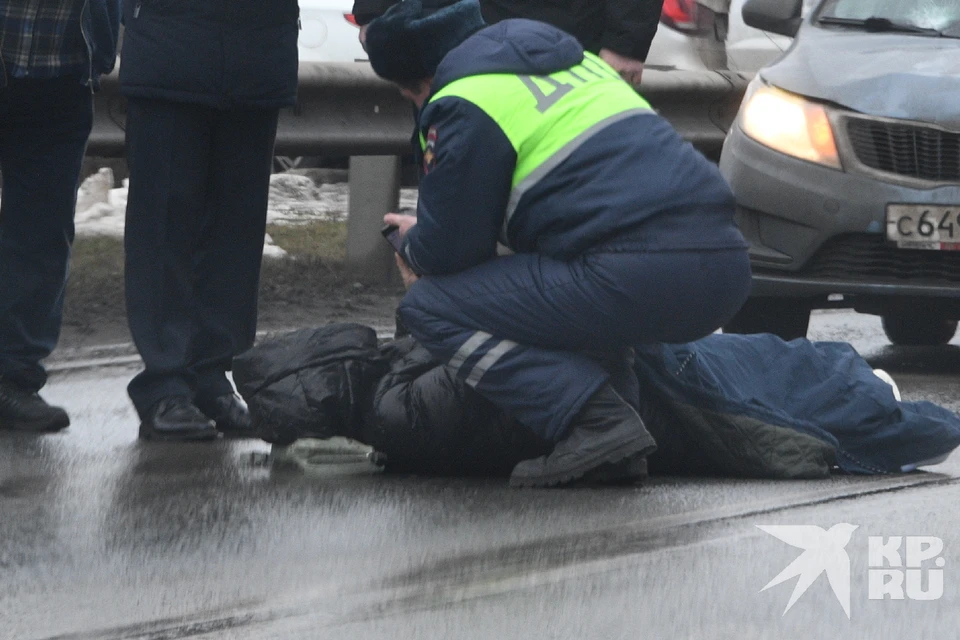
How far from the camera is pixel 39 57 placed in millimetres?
4828

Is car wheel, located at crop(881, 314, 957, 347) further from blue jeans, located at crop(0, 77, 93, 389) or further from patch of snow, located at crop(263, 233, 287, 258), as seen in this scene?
blue jeans, located at crop(0, 77, 93, 389)

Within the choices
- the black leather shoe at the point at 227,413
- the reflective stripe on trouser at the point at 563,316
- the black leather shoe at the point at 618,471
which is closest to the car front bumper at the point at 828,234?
the reflective stripe on trouser at the point at 563,316

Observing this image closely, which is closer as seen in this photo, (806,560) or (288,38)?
(806,560)

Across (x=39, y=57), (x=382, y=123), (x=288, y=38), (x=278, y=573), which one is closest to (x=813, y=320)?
(x=382, y=123)

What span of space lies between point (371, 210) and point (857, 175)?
2.69 meters

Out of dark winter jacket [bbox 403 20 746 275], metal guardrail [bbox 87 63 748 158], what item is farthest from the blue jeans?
metal guardrail [bbox 87 63 748 158]

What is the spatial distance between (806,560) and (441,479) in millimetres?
1105

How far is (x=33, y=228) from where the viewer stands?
505cm

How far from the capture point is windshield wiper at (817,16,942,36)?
686 centimetres

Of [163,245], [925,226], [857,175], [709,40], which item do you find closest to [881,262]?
[925,226]

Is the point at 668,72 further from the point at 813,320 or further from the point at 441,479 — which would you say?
the point at 441,479

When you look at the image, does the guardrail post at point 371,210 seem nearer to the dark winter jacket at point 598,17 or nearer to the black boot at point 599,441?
the dark winter jacket at point 598,17

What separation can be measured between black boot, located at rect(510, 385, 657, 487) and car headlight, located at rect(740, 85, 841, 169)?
2339mm

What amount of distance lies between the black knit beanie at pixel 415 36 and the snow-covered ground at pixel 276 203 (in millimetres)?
4328
